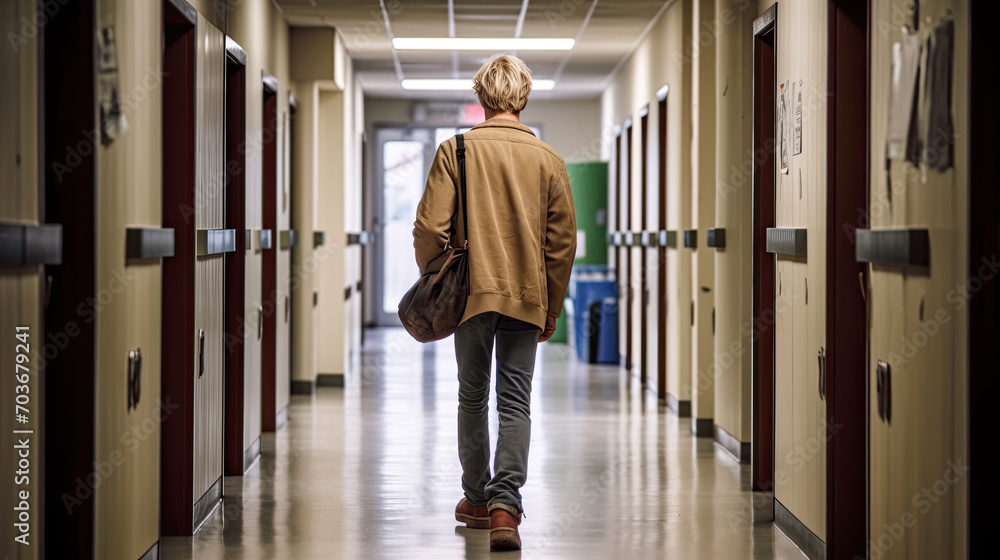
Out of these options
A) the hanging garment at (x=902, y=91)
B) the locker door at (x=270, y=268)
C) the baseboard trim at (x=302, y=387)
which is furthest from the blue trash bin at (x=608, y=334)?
the hanging garment at (x=902, y=91)

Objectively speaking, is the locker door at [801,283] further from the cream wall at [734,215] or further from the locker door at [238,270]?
the locker door at [238,270]

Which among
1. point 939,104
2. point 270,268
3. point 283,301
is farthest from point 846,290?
point 283,301

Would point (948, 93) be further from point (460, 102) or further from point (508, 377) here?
point (460, 102)

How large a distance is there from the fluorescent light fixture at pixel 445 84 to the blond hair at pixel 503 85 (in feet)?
23.1

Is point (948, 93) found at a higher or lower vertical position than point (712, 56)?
lower

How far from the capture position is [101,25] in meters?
2.79

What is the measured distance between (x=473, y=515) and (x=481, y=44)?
5347 mm

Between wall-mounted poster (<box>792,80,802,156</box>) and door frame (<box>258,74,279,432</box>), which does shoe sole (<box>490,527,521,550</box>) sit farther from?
door frame (<box>258,74,279,432</box>)

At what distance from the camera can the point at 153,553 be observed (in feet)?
11.0

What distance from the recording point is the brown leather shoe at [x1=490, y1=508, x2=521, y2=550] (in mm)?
3484
